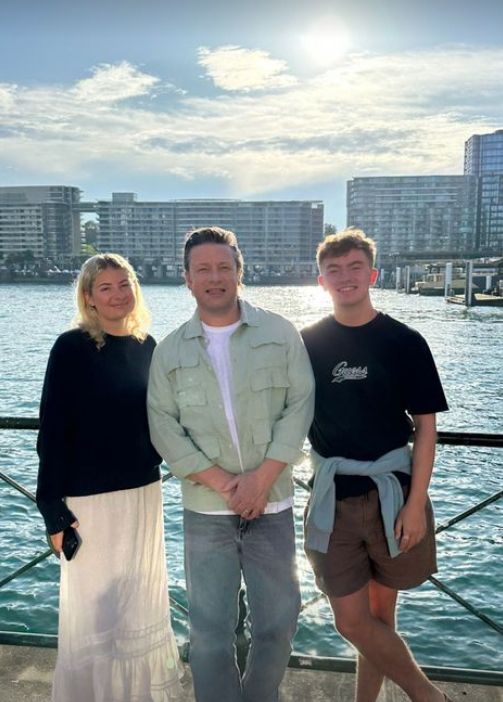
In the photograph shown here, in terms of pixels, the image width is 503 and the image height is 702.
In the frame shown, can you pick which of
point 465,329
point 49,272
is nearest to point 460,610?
point 465,329

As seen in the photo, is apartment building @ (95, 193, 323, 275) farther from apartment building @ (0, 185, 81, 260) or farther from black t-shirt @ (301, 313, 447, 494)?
black t-shirt @ (301, 313, 447, 494)

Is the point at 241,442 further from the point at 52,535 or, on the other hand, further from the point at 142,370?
the point at 52,535

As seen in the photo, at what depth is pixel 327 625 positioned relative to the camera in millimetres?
6477

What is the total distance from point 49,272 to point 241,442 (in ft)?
438

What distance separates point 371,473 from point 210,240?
1.08 meters

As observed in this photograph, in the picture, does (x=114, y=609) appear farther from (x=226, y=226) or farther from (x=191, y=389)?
(x=226, y=226)

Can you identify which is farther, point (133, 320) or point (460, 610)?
point (460, 610)

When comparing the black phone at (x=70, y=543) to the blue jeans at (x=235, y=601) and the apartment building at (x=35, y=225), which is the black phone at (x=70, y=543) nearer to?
the blue jeans at (x=235, y=601)

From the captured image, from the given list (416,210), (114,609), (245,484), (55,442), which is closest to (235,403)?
(245,484)

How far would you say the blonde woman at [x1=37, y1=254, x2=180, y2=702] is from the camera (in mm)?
2420

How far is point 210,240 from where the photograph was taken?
2402mm

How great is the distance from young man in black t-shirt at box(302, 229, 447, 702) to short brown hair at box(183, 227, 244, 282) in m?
0.40

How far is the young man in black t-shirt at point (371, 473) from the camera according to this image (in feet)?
7.74

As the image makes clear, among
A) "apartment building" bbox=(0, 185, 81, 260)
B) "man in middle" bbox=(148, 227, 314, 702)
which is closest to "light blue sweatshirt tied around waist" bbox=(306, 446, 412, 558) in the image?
"man in middle" bbox=(148, 227, 314, 702)
